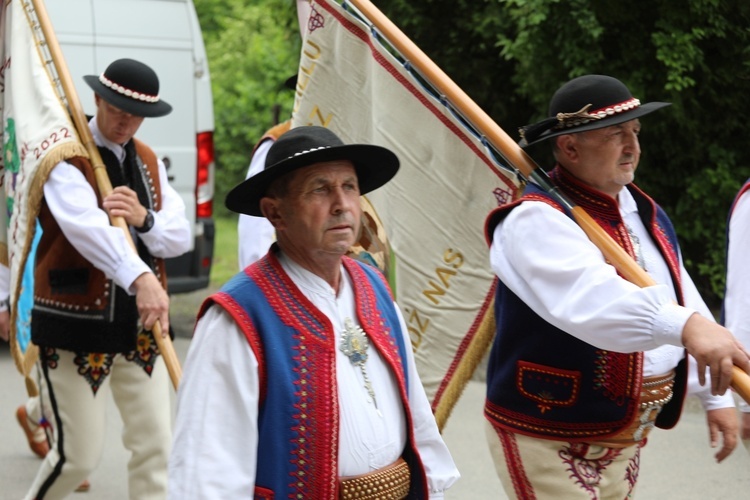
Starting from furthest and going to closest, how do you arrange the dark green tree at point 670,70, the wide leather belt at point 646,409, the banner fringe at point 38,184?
the dark green tree at point 670,70 → the banner fringe at point 38,184 → the wide leather belt at point 646,409

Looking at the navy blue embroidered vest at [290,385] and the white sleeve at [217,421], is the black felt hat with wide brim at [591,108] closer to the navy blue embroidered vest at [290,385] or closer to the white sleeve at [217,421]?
the navy blue embroidered vest at [290,385]

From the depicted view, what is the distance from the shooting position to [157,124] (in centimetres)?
977

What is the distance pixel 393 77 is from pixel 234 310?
1.91m

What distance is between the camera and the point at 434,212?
4.63 metres

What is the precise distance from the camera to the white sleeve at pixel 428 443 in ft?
10.5

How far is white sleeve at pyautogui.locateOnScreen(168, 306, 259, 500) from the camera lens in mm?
2789

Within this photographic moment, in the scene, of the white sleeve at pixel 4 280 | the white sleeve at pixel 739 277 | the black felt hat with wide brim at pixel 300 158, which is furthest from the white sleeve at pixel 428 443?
the white sleeve at pixel 4 280

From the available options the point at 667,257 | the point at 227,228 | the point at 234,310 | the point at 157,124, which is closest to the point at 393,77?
the point at 667,257

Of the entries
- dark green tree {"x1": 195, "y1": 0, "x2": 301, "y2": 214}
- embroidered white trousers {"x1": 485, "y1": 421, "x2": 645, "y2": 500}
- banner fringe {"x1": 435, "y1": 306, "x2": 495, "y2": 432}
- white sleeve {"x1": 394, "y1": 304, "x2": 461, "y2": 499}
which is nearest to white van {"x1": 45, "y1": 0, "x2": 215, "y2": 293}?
banner fringe {"x1": 435, "y1": 306, "x2": 495, "y2": 432}

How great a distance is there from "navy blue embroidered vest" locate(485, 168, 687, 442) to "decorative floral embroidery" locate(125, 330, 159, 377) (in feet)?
6.60

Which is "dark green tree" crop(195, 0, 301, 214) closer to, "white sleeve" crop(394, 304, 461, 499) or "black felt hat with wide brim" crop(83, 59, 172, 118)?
"black felt hat with wide brim" crop(83, 59, 172, 118)

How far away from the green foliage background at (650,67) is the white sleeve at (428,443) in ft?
18.7

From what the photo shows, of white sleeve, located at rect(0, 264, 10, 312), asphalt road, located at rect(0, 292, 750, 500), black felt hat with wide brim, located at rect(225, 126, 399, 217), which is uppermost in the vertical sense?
black felt hat with wide brim, located at rect(225, 126, 399, 217)

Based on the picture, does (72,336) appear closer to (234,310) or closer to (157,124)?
(234,310)
